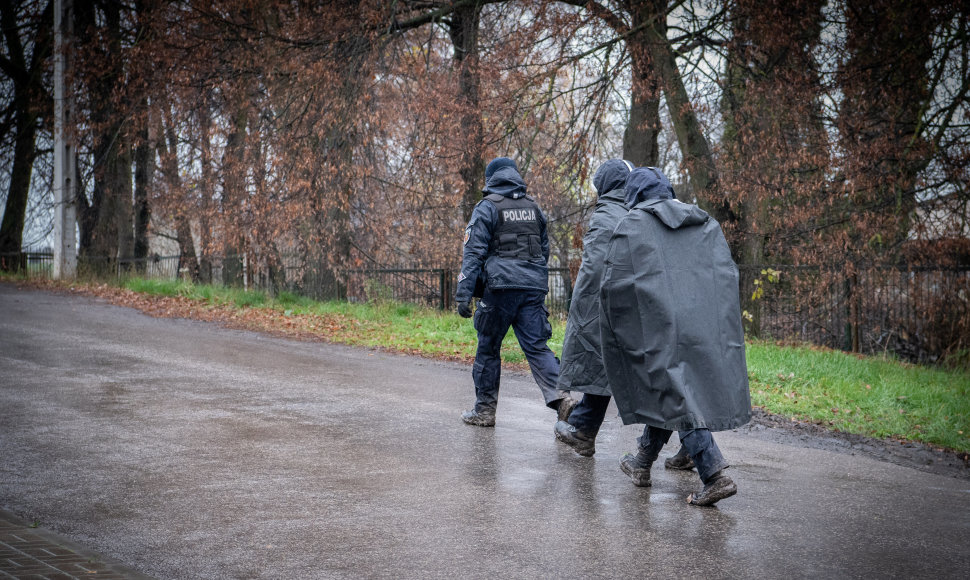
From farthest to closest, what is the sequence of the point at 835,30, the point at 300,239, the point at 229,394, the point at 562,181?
the point at 300,239
the point at 562,181
the point at 835,30
the point at 229,394

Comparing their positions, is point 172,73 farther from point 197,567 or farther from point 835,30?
point 197,567

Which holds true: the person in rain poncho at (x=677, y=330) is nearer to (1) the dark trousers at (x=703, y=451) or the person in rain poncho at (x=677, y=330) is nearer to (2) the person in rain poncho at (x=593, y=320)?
(1) the dark trousers at (x=703, y=451)

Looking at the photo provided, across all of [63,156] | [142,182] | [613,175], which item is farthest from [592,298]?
[142,182]

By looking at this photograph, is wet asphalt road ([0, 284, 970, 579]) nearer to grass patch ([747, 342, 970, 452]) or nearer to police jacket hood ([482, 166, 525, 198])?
grass patch ([747, 342, 970, 452])

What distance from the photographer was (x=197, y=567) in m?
4.16

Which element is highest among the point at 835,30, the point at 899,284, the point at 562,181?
the point at 835,30

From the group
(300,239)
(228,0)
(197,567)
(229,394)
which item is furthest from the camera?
(300,239)

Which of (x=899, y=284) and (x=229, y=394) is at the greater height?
(x=899, y=284)

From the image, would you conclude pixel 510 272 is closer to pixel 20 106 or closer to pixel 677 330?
pixel 677 330

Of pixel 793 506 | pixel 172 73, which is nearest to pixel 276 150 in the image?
pixel 172 73

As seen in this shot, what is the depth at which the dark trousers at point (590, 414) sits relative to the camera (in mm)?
6340

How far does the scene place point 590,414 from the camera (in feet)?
20.9

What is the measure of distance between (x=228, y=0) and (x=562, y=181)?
7716mm

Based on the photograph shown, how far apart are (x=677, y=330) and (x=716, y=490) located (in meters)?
0.90
